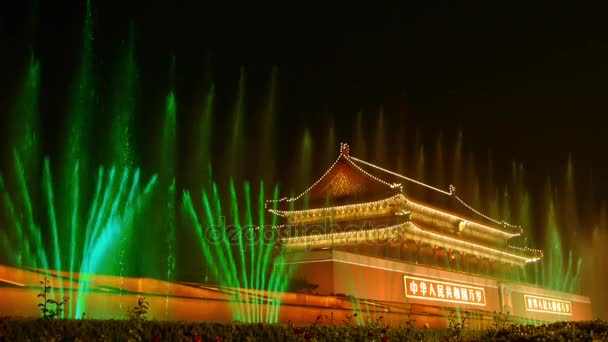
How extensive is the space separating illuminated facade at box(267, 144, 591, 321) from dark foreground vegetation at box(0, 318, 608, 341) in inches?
492

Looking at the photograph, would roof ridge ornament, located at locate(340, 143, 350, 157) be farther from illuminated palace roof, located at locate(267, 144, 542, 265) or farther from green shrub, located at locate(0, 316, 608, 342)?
green shrub, located at locate(0, 316, 608, 342)

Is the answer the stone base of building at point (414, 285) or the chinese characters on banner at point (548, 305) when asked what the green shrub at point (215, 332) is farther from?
the chinese characters on banner at point (548, 305)

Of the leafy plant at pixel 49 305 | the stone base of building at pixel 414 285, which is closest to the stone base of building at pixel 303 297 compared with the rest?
the stone base of building at pixel 414 285

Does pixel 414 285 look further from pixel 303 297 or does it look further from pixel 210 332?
pixel 210 332

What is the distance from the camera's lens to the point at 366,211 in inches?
1172

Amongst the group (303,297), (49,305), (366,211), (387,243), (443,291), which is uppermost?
(366,211)

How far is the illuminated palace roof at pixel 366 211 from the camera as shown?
2905 centimetres

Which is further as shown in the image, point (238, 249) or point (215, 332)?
point (238, 249)

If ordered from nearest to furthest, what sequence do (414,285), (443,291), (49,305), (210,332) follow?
1. (210,332)
2. (49,305)
3. (414,285)
4. (443,291)

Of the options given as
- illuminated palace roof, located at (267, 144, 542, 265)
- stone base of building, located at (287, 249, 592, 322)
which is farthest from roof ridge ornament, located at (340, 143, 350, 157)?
stone base of building, located at (287, 249, 592, 322)

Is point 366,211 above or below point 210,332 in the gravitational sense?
above

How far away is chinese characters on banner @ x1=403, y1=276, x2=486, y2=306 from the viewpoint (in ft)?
91.9

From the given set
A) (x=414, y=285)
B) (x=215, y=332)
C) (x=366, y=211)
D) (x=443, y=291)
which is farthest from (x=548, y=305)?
(x=215, y=332)

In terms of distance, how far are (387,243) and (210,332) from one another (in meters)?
19.4
